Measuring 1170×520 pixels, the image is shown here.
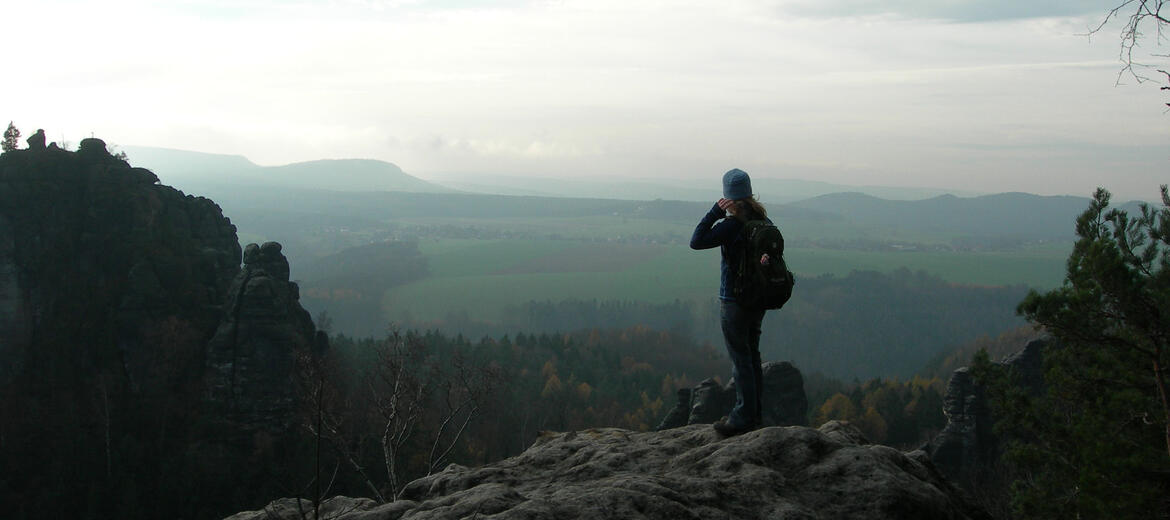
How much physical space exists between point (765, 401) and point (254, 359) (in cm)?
2861

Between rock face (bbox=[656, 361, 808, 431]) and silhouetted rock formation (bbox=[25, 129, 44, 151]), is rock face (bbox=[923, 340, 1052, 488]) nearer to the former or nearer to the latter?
rock face (bbox=[656, 361, 808, 431])

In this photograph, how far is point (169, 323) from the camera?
4841cm

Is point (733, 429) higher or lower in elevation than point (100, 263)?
higher

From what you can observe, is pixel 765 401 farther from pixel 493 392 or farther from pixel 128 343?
pixel 128 343

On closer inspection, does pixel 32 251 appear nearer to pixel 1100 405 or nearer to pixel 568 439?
pixel 568 439

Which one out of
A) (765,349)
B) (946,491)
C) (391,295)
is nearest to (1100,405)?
(946,491)

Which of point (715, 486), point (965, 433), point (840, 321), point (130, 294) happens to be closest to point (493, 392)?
point (715, 486)

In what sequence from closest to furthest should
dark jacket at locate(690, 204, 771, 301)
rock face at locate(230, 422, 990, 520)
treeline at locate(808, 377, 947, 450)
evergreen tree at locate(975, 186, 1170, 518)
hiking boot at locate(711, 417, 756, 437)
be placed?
rock face at locate(230, 422, 990, 520), dark jacket at locate(690, 204, 771, 301), hiking boot at locate(711, 417, 756, 437), evergreen tree at locate(975, 186, 1170, 518), treeline at locate(808, 377, 947, 450)

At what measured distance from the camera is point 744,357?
9.55 metres

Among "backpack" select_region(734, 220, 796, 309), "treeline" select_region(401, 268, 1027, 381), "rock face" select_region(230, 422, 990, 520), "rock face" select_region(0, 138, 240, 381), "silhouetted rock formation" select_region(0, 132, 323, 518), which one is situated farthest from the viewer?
"treeline" select_region(401, 268, 1027, 381)

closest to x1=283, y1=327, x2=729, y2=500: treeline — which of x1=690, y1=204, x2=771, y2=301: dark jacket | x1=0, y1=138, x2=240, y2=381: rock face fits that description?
x1=0, y1=138, x2=240, y2=381: rock face

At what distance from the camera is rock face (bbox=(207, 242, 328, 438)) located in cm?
4694

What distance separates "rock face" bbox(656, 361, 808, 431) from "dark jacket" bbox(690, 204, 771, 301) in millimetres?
33076

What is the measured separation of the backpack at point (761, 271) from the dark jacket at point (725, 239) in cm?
11
